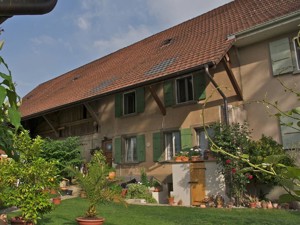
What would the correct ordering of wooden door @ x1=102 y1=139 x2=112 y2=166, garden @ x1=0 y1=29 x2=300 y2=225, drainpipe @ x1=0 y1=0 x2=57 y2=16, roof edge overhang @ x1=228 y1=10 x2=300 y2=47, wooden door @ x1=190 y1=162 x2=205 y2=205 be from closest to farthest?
drainpipe @ x1=0 y1=0 x2=57 y2=16, garden @ x1=0 y1=29 x2=300 y2=225, roof edge overhang @ x1=228 y1=10 x2=300 y2=47, wooden door @ x1=190 y1=162 x2=205 y2=205, wooden door @ x1=102 y1=139 x2=112 y2=166

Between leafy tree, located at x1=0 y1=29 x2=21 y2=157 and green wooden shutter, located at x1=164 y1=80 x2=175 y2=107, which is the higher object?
green wooden shutter, located at x1=164 y1=80 x2=175 y2=107

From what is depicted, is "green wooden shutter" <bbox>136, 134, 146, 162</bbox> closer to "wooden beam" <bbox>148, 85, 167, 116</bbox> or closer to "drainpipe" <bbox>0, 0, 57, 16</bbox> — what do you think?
"wooden beam" <bbox>148, 85, 167, 116</bbox>

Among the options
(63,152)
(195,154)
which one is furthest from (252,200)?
(63,152)

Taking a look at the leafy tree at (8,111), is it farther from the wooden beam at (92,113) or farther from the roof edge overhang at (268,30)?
the wooden beam at (92,113)

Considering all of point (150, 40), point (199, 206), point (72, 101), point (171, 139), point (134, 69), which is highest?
point (150, 40)

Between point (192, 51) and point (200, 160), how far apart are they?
4650 millimetres

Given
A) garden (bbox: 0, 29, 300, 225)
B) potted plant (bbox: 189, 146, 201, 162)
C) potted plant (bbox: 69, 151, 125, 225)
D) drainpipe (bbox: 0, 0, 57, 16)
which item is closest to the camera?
drainpipe (bbox: 0, 0, 57, 16)

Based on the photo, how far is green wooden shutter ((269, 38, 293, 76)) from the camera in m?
11.8

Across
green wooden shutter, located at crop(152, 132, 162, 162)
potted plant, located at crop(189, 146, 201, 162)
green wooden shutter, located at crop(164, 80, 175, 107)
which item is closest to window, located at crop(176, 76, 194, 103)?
green wooden shutter, located at crop(164, 80, 175, 107)

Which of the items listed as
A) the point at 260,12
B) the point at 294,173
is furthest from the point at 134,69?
the point at 294,173

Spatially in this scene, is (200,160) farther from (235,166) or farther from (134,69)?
(134,69)

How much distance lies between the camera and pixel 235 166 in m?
11.1

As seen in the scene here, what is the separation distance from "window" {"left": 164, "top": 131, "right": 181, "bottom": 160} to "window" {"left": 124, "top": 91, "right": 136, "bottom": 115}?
258cm

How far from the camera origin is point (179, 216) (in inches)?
359
